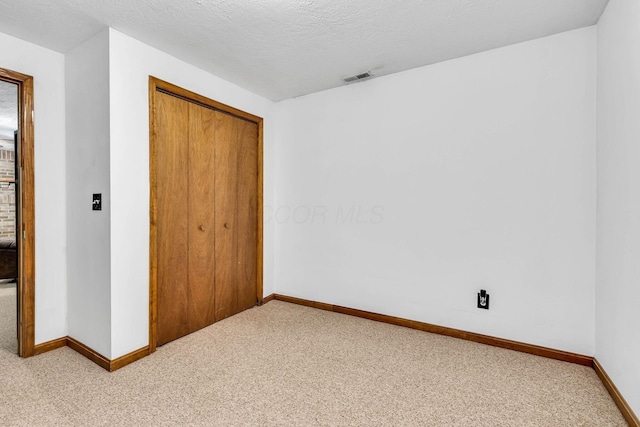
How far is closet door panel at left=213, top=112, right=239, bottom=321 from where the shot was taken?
9.86ft

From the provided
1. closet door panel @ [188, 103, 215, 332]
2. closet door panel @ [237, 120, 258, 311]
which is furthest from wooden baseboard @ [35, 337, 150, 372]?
closet door panel @ [237, 120, 258, 311]

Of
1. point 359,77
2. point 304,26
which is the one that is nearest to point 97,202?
point 304,26

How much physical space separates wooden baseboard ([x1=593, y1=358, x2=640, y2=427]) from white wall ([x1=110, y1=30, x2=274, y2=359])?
2.94m

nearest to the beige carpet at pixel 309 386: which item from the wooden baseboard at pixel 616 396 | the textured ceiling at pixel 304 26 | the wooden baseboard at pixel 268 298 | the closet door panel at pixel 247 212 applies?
the wooden baseboard at pixel 616 396

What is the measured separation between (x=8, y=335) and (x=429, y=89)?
4178 mm

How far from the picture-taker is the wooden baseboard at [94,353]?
2134mm

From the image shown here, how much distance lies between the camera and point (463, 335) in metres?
2.62

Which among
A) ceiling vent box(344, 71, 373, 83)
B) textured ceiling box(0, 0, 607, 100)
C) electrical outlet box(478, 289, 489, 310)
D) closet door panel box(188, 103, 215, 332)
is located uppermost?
ceiling vent box(344, 71, 373, 83)

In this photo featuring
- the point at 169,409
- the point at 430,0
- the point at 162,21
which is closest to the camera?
the point at 169,409

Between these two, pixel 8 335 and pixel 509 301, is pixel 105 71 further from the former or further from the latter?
pixel 509 301

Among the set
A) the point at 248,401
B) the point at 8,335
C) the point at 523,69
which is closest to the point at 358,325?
the point at 248,401

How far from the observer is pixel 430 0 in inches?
73.1

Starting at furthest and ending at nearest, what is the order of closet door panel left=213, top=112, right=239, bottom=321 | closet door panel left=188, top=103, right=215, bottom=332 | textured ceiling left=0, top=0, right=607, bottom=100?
closet door panel left=213, top=112, right=239, bottom=321 → closet door panel left=188, top=103, right=215, bottom=332 → textured ceiling left=0, top=0, right=607, bottom=100

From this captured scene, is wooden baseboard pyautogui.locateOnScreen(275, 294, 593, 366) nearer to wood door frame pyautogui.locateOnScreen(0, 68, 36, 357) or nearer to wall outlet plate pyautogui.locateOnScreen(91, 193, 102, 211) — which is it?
wall outlet plate pyautogui.locateOnScreen(91, 193, 102, 211)
